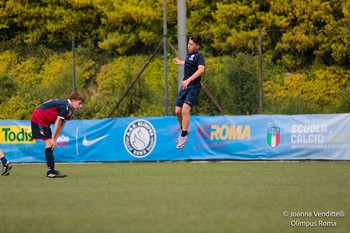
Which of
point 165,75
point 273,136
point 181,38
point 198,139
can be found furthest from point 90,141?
point 273,136

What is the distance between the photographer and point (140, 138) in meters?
20.7

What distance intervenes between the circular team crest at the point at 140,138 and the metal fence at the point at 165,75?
1691 millimetres

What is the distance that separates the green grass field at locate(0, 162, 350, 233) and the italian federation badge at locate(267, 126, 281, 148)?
15.2 feet

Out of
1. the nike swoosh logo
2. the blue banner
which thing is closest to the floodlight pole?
→ the blue banner

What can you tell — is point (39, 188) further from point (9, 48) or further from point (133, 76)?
point (9, 48)

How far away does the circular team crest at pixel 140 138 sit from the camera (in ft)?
67.4

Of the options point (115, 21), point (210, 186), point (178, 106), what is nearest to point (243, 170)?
point (178, 106)

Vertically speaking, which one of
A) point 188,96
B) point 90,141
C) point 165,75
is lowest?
point 90,141

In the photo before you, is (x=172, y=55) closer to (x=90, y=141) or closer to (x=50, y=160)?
(x=90, y=141)

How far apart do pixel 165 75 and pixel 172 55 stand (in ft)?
16.4

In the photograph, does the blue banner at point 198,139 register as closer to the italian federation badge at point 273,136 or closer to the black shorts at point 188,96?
the italian federation badge at point 273,136

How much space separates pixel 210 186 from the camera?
38.6 feet

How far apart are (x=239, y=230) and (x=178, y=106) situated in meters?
8.25

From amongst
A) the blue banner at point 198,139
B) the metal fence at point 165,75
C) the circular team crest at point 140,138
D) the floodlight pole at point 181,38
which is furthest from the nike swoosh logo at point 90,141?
the floodlight pole at point 181,38
